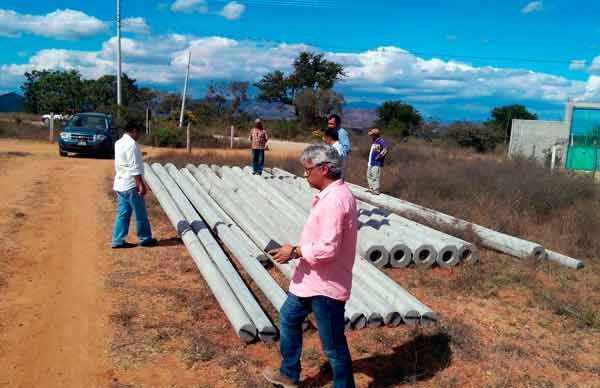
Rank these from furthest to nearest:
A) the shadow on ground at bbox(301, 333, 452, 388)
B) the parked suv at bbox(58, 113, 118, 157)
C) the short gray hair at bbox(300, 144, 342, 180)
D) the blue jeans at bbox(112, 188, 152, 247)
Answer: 1. the parked suv at bbox(58, 113, 118, 157)
2. the blue jeans at bbox(112, 188, 152, 247)
3. the shadow on ground at bbox(301, 333, 452, 388)
4. the short gray hair at bbox(300, 144, 342, 180)

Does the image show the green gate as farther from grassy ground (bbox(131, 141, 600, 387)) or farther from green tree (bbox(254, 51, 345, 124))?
green tree (bbox(254, 51, 345, 124))

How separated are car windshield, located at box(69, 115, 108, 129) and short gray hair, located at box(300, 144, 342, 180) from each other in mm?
17208

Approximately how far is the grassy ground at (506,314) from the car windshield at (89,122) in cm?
1251

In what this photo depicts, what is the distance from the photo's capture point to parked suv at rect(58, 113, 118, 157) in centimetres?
1830

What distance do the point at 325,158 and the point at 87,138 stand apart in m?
16.7

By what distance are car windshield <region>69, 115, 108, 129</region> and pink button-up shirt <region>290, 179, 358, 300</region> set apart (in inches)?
682

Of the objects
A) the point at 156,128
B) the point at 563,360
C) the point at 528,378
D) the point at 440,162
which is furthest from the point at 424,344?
the point at 156,128

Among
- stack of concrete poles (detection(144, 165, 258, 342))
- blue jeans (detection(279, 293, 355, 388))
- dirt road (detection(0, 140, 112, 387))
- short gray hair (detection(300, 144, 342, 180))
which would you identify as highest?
short gray hair (detection(300, 144, 342, 180))

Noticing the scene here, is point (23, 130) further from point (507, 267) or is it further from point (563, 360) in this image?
point (563, 360)

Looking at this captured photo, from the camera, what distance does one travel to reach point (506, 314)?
601 centimetres

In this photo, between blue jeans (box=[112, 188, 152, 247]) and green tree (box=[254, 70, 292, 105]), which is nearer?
blue jeans (box=[112, 188, 152, 247])

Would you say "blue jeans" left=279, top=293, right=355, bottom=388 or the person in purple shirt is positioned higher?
the person in purple shirt

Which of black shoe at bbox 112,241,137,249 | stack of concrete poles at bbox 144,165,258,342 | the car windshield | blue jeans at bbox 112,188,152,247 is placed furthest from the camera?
the car windshield

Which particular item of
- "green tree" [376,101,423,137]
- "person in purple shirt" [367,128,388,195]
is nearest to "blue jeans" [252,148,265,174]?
"person in purple shirt" [367,128,388,195]
